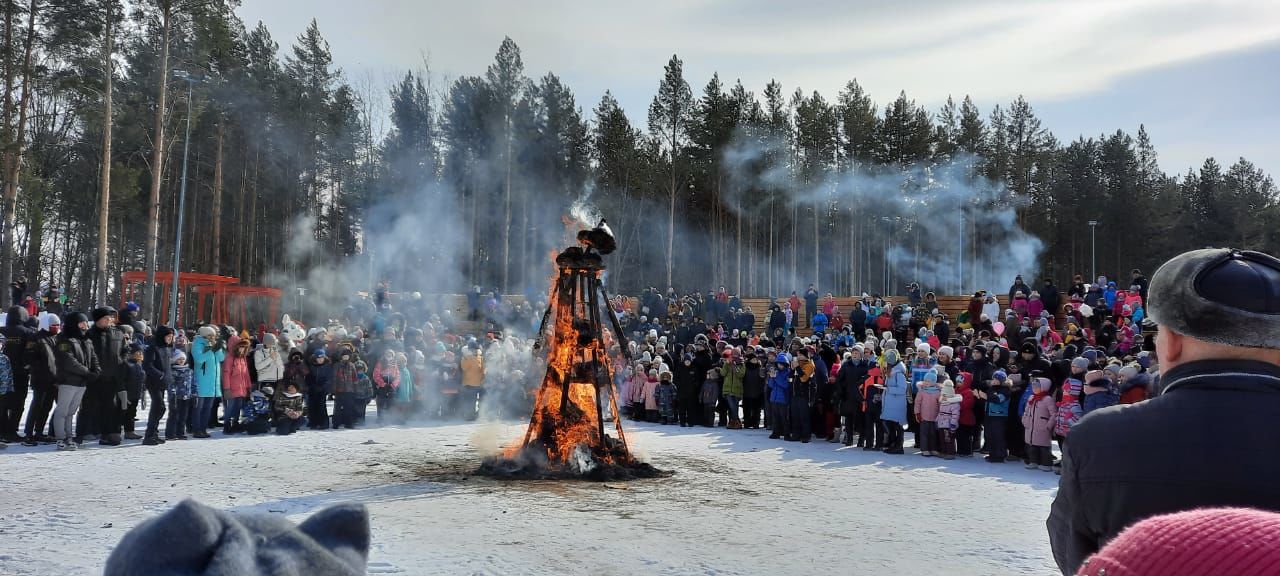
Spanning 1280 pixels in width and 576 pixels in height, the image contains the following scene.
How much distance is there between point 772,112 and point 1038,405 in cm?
3687

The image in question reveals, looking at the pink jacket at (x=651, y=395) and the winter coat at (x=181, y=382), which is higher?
the winter coat at (x=181, y=382)

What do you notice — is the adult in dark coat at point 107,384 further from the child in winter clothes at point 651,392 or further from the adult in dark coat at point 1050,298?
the adult in dark coat at point 1050,298

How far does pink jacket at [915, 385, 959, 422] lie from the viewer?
13633 millimetres

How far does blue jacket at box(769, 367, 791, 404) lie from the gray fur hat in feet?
46.3

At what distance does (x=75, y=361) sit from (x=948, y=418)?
12.9 m

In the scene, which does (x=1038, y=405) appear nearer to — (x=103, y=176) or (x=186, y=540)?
(x=186, y=540)

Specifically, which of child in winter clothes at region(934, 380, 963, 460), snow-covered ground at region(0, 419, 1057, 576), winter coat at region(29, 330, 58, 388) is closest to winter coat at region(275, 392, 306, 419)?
snow-covered ground at region(0, 419, 1057, 576)

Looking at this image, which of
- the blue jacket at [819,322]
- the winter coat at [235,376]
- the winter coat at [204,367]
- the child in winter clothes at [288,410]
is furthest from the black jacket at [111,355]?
the blue jacket at [819,322]

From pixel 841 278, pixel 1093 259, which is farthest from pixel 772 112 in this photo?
pixel 1093 259

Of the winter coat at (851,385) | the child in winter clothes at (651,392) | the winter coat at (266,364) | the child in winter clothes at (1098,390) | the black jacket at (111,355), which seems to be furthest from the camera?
the child in winter clothes at (651,392)

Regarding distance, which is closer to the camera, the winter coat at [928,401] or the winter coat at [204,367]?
the winter coat at [928,401]

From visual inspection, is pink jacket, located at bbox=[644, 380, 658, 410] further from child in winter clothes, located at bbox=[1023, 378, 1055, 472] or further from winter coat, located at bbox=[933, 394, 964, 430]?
child in winter clothes, located at bbox=[1023, 378, 1055, 472]

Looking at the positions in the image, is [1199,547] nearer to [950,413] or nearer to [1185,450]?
[1185,450]

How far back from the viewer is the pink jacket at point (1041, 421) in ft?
39.9
